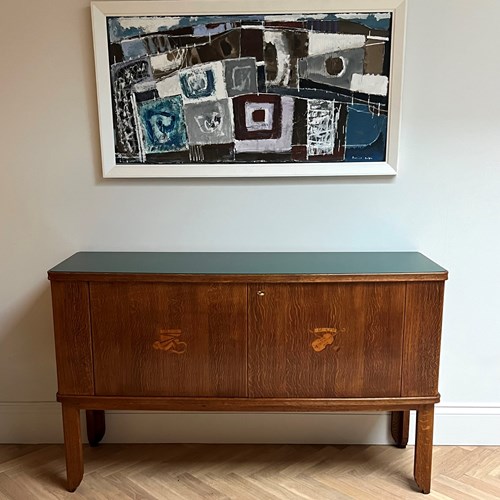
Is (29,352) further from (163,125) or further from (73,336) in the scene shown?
(163,125)

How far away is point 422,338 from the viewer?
1.91 m

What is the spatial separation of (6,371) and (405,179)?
6.24 ft

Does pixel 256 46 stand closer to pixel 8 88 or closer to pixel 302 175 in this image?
pixel 302 175

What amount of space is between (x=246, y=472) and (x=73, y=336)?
890 millimetres

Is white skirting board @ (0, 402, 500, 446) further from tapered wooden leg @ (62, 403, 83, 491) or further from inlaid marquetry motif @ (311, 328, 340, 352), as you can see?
inlaid marquetry motif @ (311, 328, 340, 352)

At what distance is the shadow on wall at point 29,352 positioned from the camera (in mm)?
2316

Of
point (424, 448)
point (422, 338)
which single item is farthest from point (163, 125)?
point (424, 448)

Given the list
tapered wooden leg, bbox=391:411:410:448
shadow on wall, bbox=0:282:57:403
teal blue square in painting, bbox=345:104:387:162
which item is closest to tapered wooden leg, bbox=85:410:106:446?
shadow on wall, bbox=0:282:57:403

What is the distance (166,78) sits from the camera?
2119 millimetres

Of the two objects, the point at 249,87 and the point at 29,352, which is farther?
the point at 29,352

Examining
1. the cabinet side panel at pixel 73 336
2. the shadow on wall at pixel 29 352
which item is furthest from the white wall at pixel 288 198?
the cabinet side panel at pixel 73 336

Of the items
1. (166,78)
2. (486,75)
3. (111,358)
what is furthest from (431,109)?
(111,358)

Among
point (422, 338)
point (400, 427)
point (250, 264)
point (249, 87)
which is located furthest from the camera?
point (400, 427)

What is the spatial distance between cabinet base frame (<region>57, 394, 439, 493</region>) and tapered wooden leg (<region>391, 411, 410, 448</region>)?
28 cm
